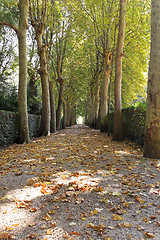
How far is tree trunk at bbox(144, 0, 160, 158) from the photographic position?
587 cm

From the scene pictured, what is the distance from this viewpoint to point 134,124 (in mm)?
9203

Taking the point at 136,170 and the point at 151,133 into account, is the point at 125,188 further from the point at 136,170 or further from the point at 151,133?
the point at 151,133

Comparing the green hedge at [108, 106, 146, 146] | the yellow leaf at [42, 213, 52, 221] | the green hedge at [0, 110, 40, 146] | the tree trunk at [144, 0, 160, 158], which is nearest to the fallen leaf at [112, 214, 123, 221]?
the yellow leaf at [42, 213, 52, 221]

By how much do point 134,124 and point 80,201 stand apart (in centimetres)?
664

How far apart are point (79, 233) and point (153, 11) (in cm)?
645

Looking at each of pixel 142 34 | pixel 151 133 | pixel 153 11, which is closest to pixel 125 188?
pixel 151 133

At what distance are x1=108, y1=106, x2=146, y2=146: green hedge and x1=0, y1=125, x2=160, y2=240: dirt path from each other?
2853 millimetres

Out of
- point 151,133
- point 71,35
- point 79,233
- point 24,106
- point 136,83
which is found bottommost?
point 79,233

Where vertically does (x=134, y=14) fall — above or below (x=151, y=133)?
above

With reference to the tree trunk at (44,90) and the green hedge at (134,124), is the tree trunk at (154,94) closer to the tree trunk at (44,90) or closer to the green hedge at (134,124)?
the green hedge at (134,124)

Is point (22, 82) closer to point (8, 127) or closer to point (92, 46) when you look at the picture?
point (8, 127)

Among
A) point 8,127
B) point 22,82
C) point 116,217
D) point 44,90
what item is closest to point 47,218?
point 116,217

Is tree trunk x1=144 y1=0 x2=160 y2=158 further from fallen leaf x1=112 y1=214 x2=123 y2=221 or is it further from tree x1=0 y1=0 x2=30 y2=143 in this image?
tree x1=0 y1=0 x2=30 y2=143

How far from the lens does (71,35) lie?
59.6 ft
